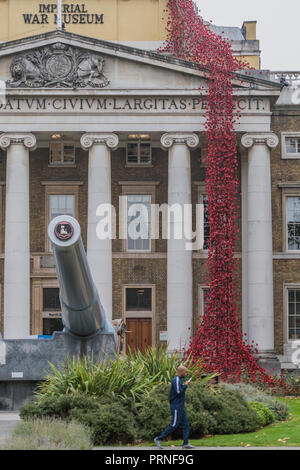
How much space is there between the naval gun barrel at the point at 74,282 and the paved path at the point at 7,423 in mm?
2635

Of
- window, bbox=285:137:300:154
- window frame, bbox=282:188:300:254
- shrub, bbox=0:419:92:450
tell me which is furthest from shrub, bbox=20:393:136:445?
window, bbox=285:137:300:154

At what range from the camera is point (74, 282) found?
21.4 meters

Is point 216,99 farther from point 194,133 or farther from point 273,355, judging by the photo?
point 273,355

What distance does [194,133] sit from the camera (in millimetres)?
42000

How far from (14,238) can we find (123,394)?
2028cm

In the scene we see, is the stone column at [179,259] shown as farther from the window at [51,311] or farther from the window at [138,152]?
the window at [51,311]

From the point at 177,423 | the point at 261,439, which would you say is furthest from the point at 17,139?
the point at 177,423

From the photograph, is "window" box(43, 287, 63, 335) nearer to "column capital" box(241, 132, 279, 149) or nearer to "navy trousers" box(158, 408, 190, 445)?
"column capital" box(241, 132, 279, 149)

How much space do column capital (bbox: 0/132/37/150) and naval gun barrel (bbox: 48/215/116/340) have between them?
18362 mm

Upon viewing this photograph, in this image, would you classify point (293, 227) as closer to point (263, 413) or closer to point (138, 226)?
point (138, 226)

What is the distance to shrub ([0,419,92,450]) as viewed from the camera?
17.0 meters

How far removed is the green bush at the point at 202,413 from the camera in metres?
20.7

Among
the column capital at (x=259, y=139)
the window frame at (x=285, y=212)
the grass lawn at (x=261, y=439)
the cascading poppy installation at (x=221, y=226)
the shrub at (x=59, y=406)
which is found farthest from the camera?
the window frame at (x=285, y=212)

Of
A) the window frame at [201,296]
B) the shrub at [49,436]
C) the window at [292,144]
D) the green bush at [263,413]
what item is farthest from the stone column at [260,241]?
the shrub at [49,436]
